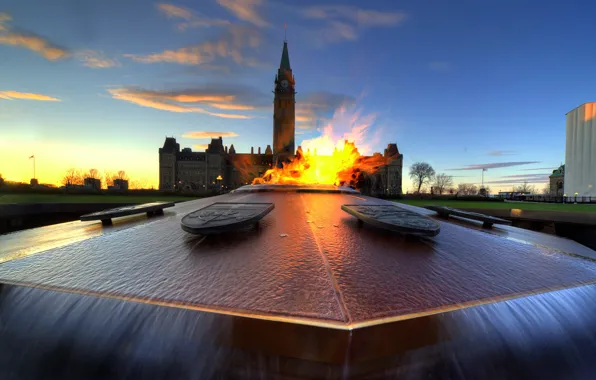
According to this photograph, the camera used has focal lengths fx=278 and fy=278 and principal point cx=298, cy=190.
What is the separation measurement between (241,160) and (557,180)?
272 feet

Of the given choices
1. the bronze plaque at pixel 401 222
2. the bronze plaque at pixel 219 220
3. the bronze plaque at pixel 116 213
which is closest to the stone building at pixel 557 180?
the bronze plaque at pixel 401 222

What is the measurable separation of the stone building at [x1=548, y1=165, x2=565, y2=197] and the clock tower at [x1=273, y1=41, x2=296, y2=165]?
215ft

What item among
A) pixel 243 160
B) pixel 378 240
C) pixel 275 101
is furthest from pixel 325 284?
pixel 243 160

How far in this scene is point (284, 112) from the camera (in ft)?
225

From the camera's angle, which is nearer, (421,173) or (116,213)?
(116,213)

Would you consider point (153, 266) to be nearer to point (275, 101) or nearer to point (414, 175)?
point (414, 175)

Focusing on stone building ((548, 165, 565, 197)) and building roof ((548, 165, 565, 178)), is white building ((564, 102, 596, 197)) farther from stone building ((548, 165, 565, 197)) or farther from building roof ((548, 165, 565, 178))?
building roof ((548, 165, 565, 178))

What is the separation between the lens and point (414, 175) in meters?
60.8

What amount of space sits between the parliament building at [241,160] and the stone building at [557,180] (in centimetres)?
3902

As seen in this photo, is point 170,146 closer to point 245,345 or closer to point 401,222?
point 401,222

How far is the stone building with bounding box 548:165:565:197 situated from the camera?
67894 millimetres

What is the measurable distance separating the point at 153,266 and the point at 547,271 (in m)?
2.71

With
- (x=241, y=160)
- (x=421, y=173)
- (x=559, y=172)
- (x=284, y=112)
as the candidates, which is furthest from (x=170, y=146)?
(x=559, y=172)

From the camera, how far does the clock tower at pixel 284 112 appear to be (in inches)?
2687
